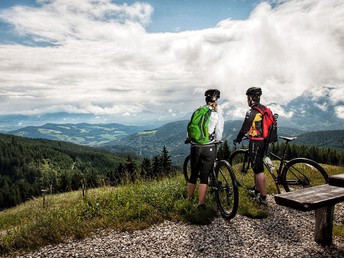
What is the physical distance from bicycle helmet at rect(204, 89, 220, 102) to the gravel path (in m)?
3.58

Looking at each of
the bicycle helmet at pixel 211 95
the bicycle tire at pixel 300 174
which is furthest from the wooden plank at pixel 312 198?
the bicycle helmet at pixel 211 95

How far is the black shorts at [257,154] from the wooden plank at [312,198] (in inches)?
106

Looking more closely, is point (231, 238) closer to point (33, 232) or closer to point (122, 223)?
point (122, 223)

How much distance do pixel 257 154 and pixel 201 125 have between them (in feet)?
7.73

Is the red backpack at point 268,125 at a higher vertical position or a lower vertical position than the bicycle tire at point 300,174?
higher

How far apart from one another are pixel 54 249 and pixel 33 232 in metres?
1.00

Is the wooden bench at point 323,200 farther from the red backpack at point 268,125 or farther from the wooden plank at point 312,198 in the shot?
the red backpack at point 268,125

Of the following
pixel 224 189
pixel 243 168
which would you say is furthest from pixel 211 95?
pixel 243 168

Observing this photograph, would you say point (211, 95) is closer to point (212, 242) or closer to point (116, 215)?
point (212, 242)

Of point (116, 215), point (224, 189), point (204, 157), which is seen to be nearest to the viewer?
point (116, 215)

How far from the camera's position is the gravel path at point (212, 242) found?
18.9ft

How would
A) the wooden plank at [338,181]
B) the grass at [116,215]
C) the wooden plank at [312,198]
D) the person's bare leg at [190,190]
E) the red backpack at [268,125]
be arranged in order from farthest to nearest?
the red backpack at [268,125], the person's bare leg at [190,190], the grass at [116,215], the wooden plank at [338,181], the wooden plank at [312,198]

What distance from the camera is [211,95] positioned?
27.1ft

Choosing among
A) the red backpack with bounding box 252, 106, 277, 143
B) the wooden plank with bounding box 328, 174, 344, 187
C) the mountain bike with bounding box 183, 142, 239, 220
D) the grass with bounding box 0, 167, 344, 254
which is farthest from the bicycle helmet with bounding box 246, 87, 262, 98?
the wooden plank with bounding box 328, 174, 344, 187
